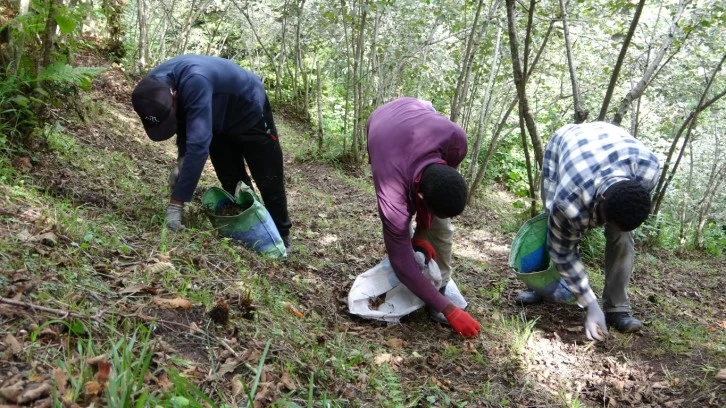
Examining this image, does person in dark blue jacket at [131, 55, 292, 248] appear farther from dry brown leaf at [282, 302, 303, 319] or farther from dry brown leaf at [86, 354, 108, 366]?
dry brown leaf at [86, 354, 108, 366]

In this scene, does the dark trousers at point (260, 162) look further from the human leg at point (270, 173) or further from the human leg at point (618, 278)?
the human leg at point (618, 278)

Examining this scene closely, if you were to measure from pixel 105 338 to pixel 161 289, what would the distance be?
532mm

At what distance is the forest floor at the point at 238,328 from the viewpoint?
1952 mm

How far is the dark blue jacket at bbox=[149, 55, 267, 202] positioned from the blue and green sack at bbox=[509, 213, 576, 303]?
7.20 feet

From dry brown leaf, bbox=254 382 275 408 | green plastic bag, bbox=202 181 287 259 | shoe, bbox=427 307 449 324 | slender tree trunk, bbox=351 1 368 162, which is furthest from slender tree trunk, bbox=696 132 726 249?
dry brown leaf, bbox=254 382 275 408

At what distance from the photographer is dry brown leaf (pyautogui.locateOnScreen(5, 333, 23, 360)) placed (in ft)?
6.01

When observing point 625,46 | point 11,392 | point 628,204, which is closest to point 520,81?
point 625,46

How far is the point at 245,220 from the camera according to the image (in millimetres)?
3816

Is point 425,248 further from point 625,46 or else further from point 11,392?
point 625,46

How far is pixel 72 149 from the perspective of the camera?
4.70 m

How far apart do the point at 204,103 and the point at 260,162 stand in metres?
0.79

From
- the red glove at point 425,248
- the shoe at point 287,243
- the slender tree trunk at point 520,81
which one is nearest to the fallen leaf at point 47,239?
the shoe at point 287,243

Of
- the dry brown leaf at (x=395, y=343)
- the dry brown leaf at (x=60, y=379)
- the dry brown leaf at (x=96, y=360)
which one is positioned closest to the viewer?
the dry brown leaf at (x=60, y=379)

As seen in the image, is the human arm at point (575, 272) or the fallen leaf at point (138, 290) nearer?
the fallen leaf at point (138, 290)
